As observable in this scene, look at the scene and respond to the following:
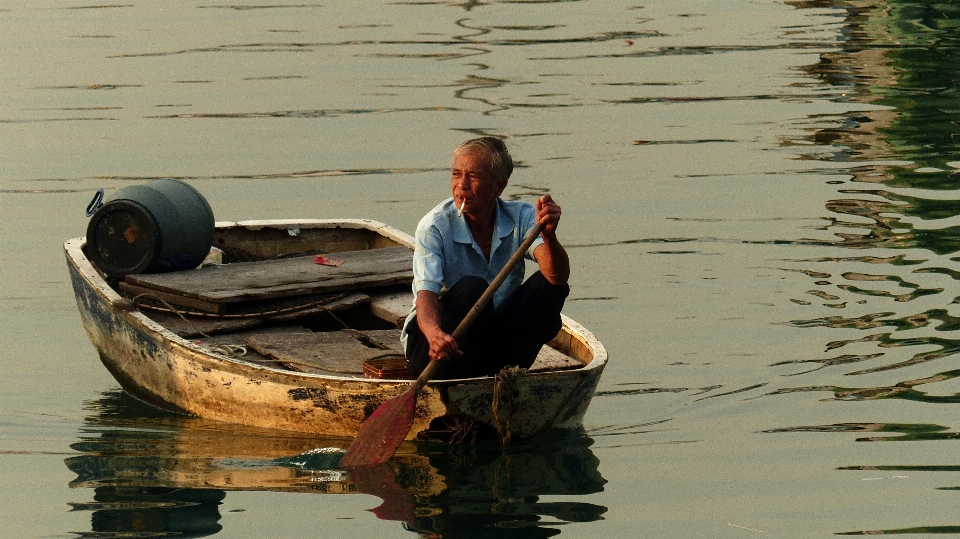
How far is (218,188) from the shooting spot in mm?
12828

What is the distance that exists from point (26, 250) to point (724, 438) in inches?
238

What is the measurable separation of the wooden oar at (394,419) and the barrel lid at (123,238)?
7.51ft

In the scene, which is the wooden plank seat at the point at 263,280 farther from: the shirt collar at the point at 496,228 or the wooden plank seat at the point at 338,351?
the shirt collar at the point at 496,228

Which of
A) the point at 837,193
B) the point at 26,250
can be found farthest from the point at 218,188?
the point at 837,193

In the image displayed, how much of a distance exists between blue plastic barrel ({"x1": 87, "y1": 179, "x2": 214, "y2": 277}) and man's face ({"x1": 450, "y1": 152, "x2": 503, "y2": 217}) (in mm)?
2589

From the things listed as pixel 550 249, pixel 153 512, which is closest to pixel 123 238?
Answer: pixel 153 512

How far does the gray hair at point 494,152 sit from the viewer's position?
618 centimetres

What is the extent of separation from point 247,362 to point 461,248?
127 centimetres

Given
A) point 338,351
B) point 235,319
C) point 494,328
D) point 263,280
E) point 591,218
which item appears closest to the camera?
point 494,328

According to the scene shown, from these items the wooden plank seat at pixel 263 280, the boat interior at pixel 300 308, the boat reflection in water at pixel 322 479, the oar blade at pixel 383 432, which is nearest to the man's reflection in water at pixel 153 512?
the boat reflection in water at pixel 322 479

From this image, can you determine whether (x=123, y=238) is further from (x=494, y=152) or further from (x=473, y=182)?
(x=494, y=152)

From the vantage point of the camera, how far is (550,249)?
6.22 m

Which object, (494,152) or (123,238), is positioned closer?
(494,152)

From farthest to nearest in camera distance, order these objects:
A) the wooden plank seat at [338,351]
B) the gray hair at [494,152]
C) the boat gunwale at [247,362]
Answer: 1. the wooden plank seat at [338,351]
2. the boat gunwale at [247,362]
3. the gray hair at [494,152]
